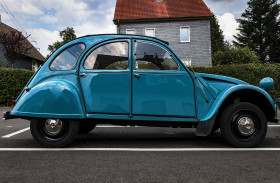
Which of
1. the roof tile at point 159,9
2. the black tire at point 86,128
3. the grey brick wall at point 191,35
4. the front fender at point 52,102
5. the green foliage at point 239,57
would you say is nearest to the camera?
the front fender at point 52,102

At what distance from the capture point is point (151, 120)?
137 inches

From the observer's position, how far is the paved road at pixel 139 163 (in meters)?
2.31

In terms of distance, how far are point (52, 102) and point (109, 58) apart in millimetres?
1159

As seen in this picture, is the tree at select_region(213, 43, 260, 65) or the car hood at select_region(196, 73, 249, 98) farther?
the tree at select_region(213, 43, 260, 65)

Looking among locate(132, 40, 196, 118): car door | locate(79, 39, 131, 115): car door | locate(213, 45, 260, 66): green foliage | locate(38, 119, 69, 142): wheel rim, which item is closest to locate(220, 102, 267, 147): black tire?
locate(132, 40, 196, 118): car door

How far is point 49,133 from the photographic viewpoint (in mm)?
3539

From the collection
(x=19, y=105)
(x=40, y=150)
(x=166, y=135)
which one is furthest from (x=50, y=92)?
(x=166, y=135)

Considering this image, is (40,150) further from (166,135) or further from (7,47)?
(7,47)

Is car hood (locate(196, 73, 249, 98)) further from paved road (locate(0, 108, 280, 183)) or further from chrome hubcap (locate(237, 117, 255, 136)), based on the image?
paved road (locate(0, 108, 280, 183))

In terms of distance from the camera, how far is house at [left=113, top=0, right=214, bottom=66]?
19828 mm

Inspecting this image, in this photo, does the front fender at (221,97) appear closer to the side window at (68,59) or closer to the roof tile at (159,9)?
the side window at (68,59)

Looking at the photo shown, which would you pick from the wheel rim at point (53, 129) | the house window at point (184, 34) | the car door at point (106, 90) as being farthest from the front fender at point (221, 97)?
the house window at point (184, 34)

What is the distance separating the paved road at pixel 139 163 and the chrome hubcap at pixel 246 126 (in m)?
0.35

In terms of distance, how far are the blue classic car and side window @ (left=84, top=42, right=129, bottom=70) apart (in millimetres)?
17
